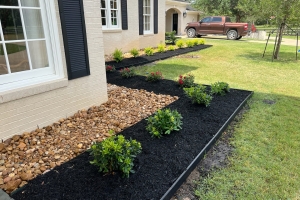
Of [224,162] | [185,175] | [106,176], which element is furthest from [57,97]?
[224,162]

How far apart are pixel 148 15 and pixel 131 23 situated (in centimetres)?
163

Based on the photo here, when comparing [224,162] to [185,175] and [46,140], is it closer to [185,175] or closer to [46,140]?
[185,175]

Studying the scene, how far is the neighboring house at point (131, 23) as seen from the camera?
8469mm

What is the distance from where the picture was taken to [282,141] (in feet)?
9.84

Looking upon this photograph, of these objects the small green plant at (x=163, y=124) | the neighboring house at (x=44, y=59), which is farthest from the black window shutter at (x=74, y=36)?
the small green plant at (x=163, y=124)

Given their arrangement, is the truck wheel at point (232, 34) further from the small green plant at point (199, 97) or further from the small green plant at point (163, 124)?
the small green plant at point (163, 124)

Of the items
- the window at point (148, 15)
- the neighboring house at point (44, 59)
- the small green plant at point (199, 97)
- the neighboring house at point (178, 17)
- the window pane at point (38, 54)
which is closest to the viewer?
the neighboring house at point (44, 59)

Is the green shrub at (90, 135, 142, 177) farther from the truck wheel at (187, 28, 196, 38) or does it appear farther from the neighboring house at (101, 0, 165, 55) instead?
the truck wheel at (187, 28, 196, 38)

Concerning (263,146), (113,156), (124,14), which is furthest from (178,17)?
(113,156)

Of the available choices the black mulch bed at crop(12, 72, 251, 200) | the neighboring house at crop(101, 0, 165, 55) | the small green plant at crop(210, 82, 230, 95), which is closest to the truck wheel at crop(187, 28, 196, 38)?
the neighboring house at crop(101, 0, 165, 55)

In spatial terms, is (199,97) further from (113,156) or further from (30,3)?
(30,3)

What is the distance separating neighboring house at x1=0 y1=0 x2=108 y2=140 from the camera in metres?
2.69

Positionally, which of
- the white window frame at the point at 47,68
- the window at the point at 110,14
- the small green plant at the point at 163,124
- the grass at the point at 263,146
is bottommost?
the grass at the point at 263,146

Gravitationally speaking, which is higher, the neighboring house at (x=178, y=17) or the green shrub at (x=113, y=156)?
the neighboring house at (x=178, y=17)
